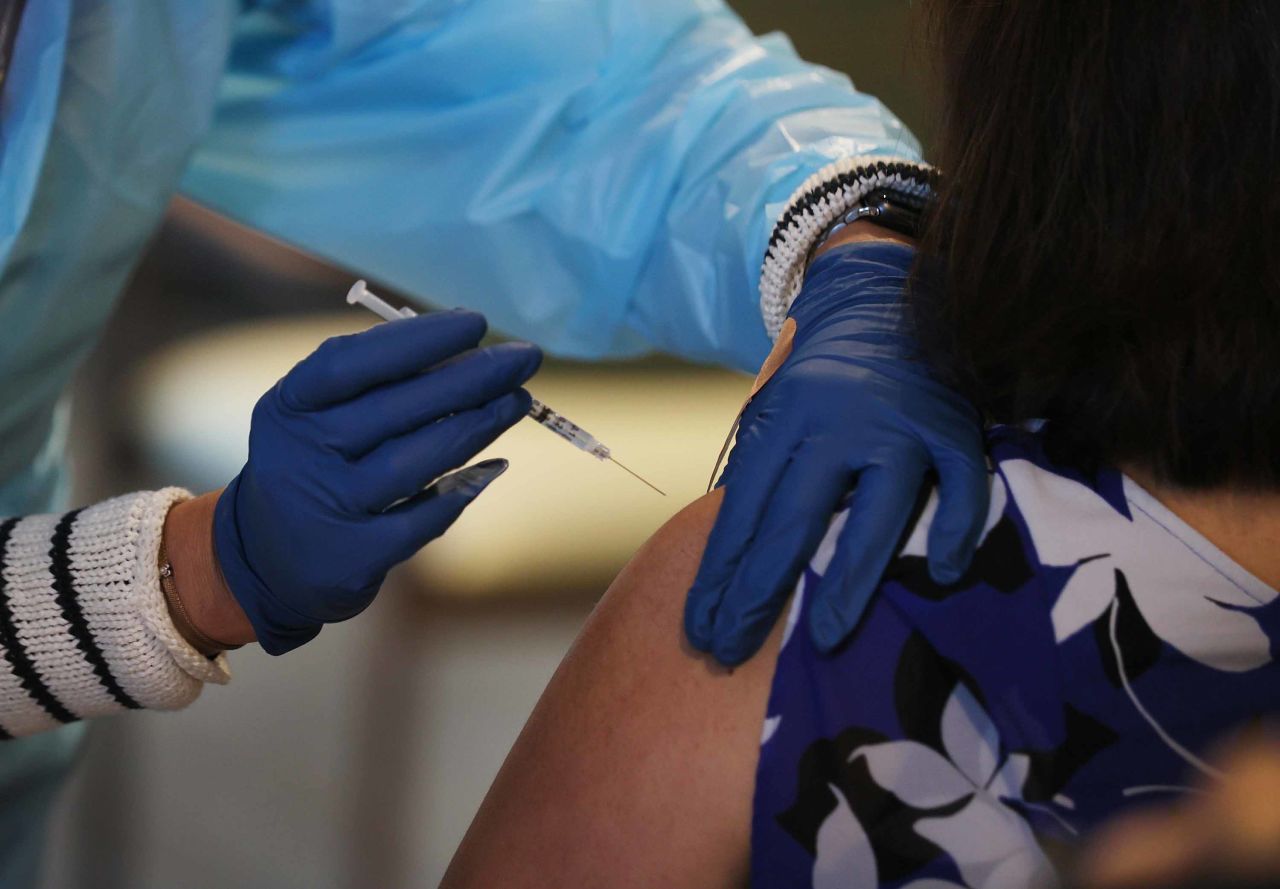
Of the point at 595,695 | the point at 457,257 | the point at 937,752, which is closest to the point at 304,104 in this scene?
the point at 457,257

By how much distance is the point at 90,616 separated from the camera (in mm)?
865

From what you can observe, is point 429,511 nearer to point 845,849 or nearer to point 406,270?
point 845,849

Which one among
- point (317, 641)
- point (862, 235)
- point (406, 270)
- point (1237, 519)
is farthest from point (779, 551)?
point (317, 641)

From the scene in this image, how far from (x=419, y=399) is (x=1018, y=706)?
0.42 m

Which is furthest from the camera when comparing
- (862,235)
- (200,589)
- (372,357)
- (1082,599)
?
(862,235)

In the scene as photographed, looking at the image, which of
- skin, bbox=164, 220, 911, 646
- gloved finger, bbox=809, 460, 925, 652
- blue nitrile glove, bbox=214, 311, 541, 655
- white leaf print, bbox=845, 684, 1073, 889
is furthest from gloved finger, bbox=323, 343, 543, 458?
white leaf print, bbox=845, 684, 1073, 889

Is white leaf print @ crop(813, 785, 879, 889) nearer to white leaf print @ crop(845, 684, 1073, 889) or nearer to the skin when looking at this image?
white leaf print @ crop(845, 684, 1073, 889)

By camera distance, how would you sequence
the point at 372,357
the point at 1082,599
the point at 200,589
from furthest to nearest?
1. the point at 200,589
2. the point at 372,357
3. the point at 1082,599

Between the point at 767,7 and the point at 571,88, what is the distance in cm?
139

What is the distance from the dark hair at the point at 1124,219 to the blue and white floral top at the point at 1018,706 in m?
0.07

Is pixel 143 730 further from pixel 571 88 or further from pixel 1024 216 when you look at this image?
pixel 1024 216

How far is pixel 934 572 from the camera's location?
2.11 feet

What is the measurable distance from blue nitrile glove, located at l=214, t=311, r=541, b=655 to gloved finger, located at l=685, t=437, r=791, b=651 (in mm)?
182

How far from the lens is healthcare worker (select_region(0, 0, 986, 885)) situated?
77 cm
